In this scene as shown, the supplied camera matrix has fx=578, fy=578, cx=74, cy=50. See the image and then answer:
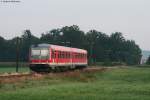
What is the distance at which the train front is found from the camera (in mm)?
47562

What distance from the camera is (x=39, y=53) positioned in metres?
48.4

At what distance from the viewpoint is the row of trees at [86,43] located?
10896 cm

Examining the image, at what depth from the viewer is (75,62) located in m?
58.8

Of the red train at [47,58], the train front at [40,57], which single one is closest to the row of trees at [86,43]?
the red train at [47,58]

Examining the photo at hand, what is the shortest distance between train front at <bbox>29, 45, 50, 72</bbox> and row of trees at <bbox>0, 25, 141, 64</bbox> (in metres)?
52.6

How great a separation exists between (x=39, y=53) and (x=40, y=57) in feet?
Answer: 1.29

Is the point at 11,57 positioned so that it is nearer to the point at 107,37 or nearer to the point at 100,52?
the point at 100,52

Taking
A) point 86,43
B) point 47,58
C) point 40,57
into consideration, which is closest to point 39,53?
point 40,57

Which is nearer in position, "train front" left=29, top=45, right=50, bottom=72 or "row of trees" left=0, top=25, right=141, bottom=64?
"train front" left=29, top=45, right=50, bottom=72

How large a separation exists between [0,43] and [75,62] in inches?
2067

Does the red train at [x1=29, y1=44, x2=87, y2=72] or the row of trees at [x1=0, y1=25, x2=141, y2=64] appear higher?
the row of trees at [x1=0, y1=25, x2=141, y2=64]

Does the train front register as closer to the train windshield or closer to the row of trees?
the train windshield

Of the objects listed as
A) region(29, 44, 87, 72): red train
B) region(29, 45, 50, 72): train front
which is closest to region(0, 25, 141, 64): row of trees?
region(29, 44, 87, 72): red train

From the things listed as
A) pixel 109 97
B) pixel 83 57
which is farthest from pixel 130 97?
pixel 83 57
